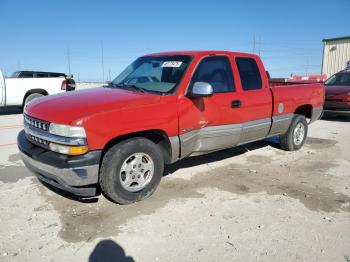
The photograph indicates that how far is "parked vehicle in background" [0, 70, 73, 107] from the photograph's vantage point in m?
11.9

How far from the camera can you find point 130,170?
4.10 m

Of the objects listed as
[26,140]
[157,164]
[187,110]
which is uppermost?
[187,110]

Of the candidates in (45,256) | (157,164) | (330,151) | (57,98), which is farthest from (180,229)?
(330,151)

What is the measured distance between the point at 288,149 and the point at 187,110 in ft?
11.2

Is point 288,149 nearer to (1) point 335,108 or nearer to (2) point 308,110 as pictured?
(2) point 308,110

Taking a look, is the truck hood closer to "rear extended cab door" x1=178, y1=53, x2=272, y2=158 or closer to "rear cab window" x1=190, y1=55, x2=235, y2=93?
"rear extended cab door" x1=178, y1=53, x2=272, y2=158

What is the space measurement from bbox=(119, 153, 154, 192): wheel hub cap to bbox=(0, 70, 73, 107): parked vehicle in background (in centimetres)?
939

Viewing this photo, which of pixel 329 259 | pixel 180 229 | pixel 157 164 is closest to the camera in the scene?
pixel 329 259

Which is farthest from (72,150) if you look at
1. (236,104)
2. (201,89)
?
(236,104)

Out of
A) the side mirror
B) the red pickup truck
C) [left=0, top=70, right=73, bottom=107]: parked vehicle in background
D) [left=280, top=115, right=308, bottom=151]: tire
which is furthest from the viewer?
[left=0, top=70, right=73, bottom=107]: parked vehicle in background

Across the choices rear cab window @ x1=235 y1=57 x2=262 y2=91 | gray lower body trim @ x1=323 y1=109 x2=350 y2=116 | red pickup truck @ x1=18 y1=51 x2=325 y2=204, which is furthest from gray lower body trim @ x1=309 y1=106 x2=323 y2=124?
gray lower body trim @ x1=323 y1=109 x2=350 y2=116

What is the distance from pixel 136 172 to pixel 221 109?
1651mm

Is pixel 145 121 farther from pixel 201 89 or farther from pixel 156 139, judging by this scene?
pixel 201 89

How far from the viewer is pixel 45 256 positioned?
306cm
